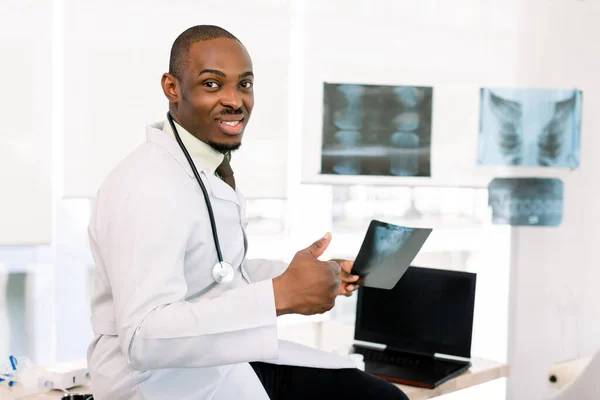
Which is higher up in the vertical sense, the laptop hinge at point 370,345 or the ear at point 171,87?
the ear at point 171,87

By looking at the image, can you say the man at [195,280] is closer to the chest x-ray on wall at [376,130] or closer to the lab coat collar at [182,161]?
the lab coat collar at [182,161]

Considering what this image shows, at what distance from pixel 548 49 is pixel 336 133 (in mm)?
943

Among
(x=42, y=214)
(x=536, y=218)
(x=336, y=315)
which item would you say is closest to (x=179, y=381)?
(x=42, y=214)

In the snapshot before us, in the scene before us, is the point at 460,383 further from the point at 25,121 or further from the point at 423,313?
the point at 25,121

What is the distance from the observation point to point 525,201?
2.74 meters

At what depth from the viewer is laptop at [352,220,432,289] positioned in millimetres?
1511

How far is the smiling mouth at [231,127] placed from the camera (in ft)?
4.37

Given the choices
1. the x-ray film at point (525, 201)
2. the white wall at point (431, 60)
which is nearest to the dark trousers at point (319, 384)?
the white wall at point (431, 60)

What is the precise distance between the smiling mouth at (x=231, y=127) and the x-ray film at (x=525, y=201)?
165 centimetres

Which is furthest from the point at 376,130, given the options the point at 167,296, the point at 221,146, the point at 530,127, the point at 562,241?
the point at 167,296

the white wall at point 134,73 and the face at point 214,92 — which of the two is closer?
the face at point 214,92

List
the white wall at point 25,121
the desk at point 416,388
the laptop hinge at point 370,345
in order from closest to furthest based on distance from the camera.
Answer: the desk at point 416,388 < the laptop hinge at point 370,345 < the white wall at point 25,121

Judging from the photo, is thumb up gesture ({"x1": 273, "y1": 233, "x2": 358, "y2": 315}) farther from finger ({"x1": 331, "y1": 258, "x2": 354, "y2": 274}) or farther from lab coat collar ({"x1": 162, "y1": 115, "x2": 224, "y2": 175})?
finger ({"x1": 331, "y1": 258, "x2": 354, "y2": 274})

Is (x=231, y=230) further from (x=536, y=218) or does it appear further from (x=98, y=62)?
(x=536, y=218)
